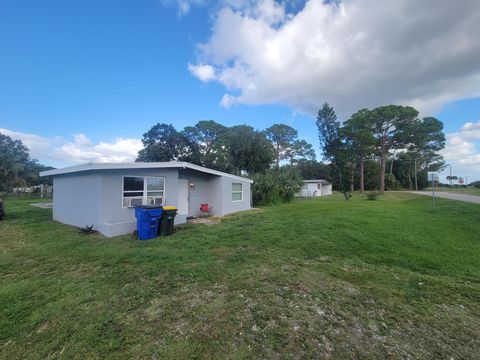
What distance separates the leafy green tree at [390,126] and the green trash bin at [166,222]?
34.5 meters

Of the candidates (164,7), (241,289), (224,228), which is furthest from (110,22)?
(241,289)

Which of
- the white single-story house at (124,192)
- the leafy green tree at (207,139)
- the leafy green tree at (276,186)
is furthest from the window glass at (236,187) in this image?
the leafy green tree at (207,139)

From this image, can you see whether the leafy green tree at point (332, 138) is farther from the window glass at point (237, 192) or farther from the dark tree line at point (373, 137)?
the window glass at point (237, 192)

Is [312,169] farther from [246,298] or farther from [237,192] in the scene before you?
[246,298]

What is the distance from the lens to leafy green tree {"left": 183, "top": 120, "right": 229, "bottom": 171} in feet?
110

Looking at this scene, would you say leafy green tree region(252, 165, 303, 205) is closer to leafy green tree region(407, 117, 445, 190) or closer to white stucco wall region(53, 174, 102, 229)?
white stucco wall region(53, 174, 102, 229)

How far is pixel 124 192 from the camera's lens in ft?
27.2

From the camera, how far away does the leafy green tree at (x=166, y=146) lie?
33.5 m

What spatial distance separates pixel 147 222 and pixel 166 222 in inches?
25.0

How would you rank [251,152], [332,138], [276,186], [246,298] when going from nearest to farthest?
[246,298] < [276,186] < [251,152] < [332,138]

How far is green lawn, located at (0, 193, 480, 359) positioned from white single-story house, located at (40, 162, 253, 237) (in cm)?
172

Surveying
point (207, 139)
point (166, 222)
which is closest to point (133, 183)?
point (166, 222)

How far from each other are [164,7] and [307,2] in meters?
5.77

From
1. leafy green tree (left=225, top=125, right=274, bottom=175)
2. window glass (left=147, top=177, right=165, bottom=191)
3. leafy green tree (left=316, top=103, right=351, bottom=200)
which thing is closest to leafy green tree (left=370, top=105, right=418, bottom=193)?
leafy green tree (left=316, top=103, right=351, bottom=200)
